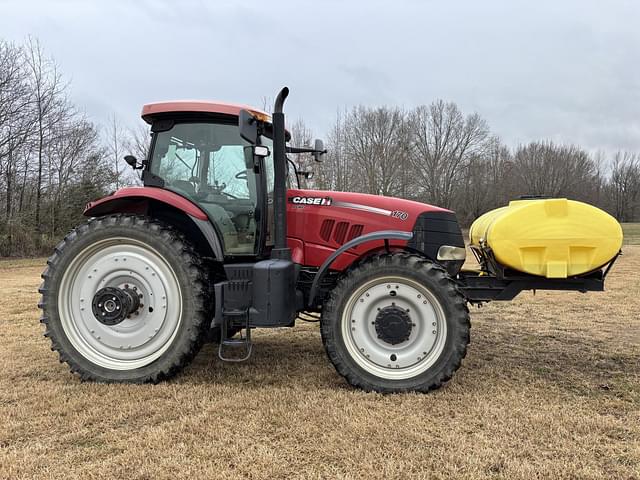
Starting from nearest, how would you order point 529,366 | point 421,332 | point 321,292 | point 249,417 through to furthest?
point 249,417 < point 421,332 < point 321,292 < point 529,366

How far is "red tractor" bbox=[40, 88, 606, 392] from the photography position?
11.1 feet

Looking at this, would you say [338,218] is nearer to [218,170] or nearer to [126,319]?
[218,170]

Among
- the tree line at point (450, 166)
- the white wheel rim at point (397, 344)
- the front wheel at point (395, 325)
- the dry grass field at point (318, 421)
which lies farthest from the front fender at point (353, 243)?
the tree line at point (450, 166)

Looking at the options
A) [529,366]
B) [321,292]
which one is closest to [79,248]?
[321,292]

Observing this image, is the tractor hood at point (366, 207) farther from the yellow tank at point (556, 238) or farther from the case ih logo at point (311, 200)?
the yellow tank at point (556, 238)

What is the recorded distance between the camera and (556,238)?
3371 mm

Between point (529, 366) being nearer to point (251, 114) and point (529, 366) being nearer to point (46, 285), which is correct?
point (251, 114)

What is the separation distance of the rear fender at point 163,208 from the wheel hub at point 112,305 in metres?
0.69

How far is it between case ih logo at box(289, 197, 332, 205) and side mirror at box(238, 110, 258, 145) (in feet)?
2.17

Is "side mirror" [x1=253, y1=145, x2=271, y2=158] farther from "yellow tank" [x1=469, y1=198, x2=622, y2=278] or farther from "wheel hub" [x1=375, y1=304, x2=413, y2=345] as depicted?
"yellow tank" [x1=469, y1=198, x2=622, y2=278]

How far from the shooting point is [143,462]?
92.7 inches

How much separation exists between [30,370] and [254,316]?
203cm

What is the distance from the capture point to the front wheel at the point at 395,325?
129 inches

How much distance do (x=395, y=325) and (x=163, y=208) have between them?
6.96 ft
